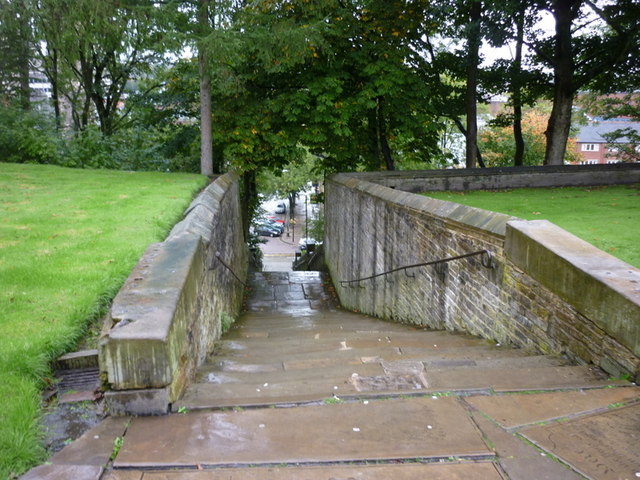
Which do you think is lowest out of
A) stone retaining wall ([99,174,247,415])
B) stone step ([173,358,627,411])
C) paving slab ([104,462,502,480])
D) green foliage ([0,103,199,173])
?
stone step ([173,358,627,411])

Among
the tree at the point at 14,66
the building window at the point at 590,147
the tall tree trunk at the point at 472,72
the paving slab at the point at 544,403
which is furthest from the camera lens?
the building window at the point at 590,147

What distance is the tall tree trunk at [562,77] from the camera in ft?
48.7

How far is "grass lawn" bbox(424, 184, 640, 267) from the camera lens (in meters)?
6.00

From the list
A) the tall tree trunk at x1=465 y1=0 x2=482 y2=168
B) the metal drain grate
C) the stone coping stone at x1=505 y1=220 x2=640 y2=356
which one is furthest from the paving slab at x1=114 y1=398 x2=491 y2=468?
the tall tree trunk at x1=465 y1=0 x2=482 y2=168

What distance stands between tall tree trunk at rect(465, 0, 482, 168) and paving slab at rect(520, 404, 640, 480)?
512 inches

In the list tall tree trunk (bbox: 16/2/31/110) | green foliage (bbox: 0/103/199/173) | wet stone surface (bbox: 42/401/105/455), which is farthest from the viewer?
tall tree trunk (bbox: 16/2/31/110)

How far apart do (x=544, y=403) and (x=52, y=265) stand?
A: 16.6ft

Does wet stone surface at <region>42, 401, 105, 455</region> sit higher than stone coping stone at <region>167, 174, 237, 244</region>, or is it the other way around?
stone coping stone at <region>167, 174, 237, 244</region>

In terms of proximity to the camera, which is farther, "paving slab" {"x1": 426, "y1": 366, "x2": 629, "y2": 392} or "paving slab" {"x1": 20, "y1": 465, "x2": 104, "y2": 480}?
"paving slab" {"x1": 426, "y1": 366, "x2": 629, "y2": 392}

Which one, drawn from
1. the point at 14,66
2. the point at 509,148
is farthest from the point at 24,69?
the point at 509,148

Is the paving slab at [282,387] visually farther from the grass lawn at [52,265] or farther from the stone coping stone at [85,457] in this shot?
the grass lawn at [52,265]

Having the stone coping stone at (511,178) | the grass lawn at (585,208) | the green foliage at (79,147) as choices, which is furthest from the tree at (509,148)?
the green foliage at (79,147)

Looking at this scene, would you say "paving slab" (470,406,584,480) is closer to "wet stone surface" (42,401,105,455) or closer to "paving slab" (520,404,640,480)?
"paving slab" (520,404,640,480)

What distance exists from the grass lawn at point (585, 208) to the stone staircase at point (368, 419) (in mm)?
2704
